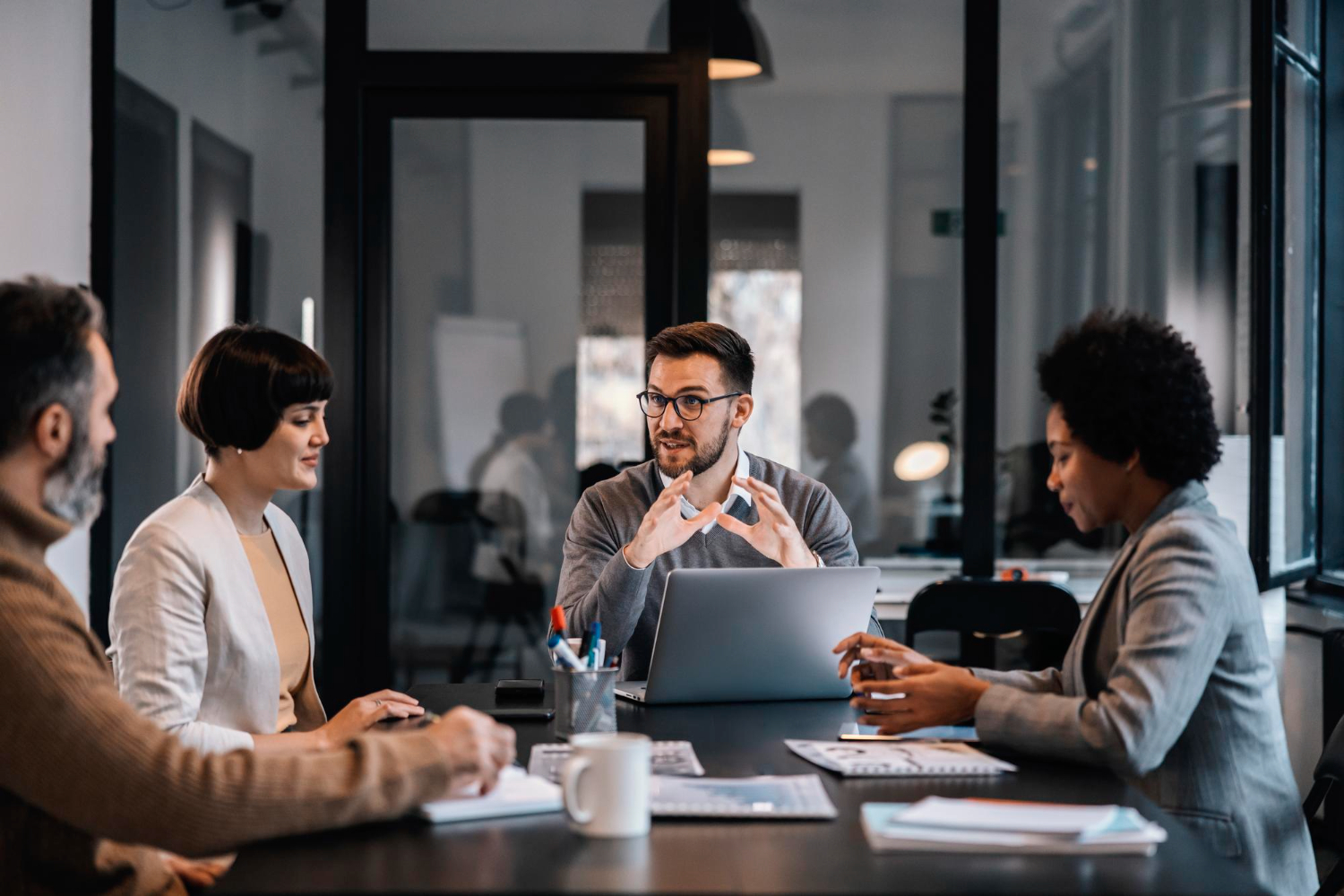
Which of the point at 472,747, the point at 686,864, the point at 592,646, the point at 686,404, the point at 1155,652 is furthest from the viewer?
the point at 686,404

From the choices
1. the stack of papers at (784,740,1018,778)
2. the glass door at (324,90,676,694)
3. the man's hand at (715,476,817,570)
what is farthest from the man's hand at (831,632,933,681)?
the glass door at (324,90,676,694)

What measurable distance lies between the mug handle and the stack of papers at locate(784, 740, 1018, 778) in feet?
1.41

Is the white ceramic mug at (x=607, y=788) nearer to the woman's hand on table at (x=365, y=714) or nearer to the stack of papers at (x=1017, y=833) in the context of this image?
the stack of papers at (x=1017, y=833)

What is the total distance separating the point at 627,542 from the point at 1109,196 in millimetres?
2562

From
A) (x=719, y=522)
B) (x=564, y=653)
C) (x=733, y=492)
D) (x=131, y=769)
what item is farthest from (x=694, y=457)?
(x=131, y=769)

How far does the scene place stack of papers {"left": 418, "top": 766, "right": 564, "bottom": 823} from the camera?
1.45m

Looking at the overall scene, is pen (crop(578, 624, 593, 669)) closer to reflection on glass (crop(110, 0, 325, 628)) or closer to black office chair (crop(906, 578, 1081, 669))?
black office chair (crop(906, 578, 1081, 669))

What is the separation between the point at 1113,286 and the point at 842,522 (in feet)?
6.85

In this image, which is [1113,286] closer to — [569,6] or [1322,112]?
[1322,112]

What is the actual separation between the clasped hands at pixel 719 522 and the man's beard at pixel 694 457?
288 mm

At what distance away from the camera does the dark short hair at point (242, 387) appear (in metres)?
2.21

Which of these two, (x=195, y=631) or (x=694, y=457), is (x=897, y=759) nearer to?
(x=195, y=631)

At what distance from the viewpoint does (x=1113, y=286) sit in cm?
454

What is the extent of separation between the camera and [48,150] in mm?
3850
